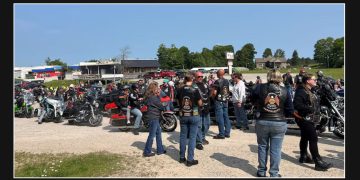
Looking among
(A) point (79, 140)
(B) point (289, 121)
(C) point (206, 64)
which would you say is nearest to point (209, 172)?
(B) point (289, 121)

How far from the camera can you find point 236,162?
21.8 ft

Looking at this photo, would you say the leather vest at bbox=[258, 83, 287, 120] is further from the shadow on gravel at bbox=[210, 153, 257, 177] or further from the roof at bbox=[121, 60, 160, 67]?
the roof at bbox=[121, 60, 160, 67]

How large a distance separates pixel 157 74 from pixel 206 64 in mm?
48083

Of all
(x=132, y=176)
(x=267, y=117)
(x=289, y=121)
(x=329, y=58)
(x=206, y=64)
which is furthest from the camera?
(x=206, y=64)

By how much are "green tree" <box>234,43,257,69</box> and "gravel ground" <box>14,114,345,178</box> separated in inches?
4130

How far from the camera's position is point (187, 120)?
21.4 feet

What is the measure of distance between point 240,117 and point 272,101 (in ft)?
15.7

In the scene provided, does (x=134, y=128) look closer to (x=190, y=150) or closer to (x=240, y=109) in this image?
(x=240, y=109)

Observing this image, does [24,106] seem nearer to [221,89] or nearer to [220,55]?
[221,89]

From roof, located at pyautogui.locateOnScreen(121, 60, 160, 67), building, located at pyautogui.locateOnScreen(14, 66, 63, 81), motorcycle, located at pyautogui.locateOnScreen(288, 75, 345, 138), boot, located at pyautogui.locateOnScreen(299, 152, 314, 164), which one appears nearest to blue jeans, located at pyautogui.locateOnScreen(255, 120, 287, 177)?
boot, located at pyautogui.locateOnScreen(299, 152, 314, 164)

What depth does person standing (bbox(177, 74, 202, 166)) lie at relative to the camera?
6496 mm

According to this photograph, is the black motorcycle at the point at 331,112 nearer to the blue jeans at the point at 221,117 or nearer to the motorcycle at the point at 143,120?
the blue jeans at the point at 221,117

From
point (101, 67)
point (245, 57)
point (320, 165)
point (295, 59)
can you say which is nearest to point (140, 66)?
point (101, 67)

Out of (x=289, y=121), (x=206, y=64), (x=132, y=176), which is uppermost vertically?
(x=206, y=64)
